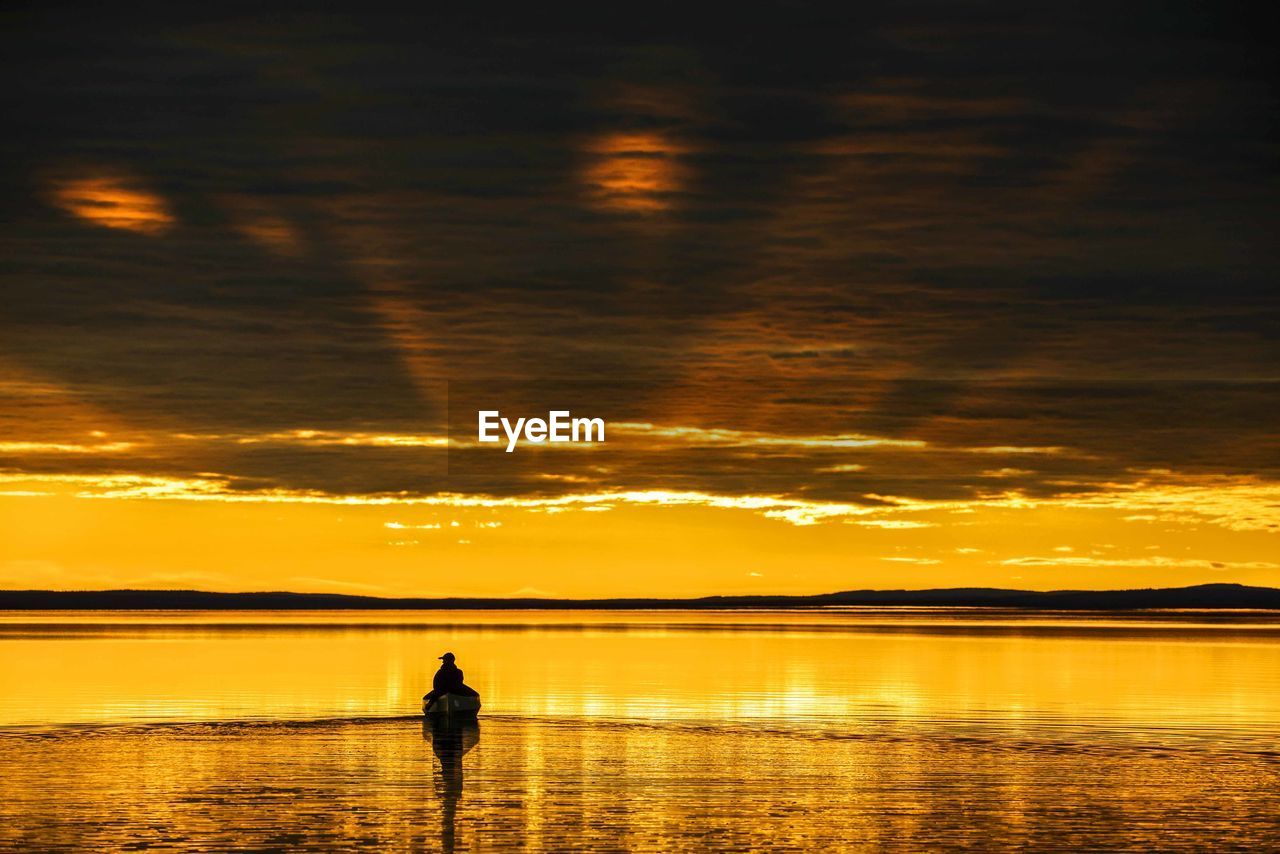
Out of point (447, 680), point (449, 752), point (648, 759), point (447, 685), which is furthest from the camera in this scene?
point (447, 680)

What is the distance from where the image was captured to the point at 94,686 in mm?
82625

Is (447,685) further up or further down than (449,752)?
further up

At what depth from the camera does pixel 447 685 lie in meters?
64.2

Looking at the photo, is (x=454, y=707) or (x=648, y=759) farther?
(x=454, y=707)

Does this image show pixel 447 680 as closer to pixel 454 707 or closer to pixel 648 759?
pixel 454 707

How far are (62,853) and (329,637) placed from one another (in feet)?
480

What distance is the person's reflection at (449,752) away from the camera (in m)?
38.4

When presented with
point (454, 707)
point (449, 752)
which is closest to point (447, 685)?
point (454, 707)

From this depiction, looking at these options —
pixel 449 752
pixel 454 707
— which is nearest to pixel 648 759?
pixel 449 752

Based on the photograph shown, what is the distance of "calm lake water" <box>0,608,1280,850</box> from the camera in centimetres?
3650

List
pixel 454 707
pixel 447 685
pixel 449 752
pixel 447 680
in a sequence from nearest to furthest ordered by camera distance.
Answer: pixel 449 752 → pixel 454 707 → pixel 447 685 → pixel 447 680

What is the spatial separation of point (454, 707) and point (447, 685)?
1.87 metres

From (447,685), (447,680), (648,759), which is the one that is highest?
(447,680)

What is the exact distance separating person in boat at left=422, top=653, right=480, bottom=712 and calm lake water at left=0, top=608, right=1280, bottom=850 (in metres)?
1.50
